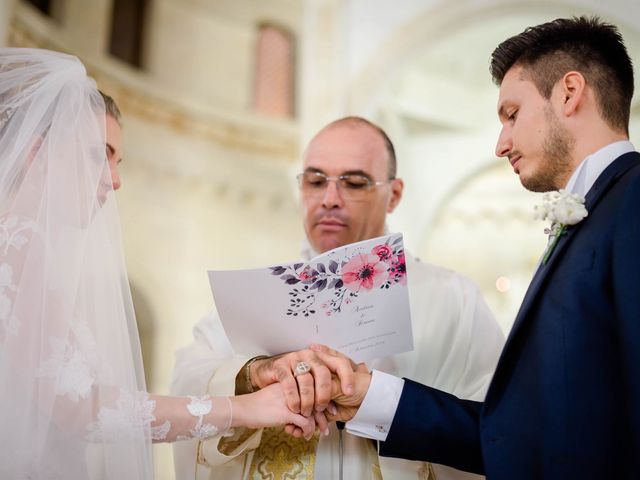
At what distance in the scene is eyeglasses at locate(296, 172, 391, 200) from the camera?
295cm

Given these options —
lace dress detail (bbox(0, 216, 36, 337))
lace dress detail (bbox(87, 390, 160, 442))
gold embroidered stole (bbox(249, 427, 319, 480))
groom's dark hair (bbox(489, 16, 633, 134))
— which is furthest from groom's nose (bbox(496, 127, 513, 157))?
lace dress detail (bbox(0, 216, 36, 337))

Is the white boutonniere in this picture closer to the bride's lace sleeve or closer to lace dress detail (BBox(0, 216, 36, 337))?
the bride's lace sleeve

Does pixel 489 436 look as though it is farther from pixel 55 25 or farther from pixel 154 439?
pixel 55 25

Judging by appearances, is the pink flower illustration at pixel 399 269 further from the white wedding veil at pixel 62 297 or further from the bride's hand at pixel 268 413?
the white wedding veil at pixel 62 297

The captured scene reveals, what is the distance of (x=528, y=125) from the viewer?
2.11 meters

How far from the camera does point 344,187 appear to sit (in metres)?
2.95

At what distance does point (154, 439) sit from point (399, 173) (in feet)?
21.1

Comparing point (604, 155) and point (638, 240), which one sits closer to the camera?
point (638, 240)

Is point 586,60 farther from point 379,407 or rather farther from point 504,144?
point 379,407

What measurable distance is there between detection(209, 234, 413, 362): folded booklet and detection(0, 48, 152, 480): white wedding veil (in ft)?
1.15

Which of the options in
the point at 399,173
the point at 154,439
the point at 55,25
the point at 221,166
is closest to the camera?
the point at 154,439

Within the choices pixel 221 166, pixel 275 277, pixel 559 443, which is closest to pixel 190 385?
pixel 275 277

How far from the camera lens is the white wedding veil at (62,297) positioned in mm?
1845

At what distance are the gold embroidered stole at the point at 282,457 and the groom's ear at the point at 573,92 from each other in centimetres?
138
